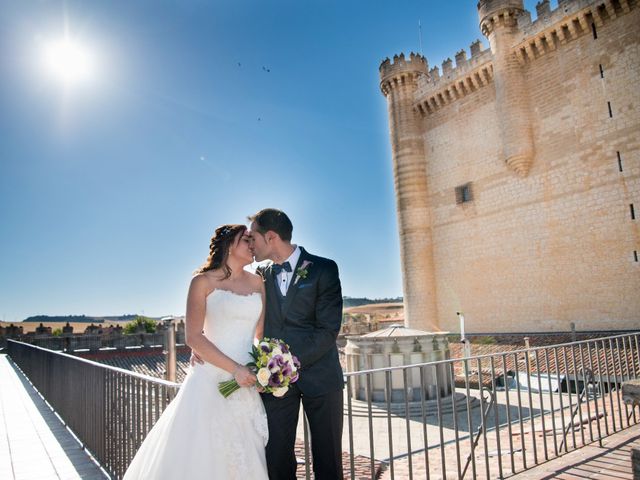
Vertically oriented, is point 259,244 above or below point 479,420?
above

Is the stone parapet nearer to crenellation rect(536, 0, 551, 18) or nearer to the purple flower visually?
crenellation rect(536, 0, 551, 18)

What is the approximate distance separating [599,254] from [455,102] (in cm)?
970

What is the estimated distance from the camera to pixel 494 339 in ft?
62.3

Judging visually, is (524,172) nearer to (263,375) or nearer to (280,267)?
(280,267)

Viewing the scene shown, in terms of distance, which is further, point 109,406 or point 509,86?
point 509,86

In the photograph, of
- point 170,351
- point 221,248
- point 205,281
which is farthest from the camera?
point 170,351

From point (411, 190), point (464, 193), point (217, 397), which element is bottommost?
point (217, 397)

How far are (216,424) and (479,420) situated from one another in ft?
27.1

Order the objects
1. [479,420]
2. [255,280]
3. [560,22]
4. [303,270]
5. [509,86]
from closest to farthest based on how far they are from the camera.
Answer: [303,270] < [255,280] < [479,420] < [560,22] < [509,86]

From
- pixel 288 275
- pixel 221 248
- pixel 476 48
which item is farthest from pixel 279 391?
Answer: pixel 476 48

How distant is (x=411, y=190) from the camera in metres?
23.0

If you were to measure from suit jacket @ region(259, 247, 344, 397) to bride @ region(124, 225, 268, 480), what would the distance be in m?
0.28

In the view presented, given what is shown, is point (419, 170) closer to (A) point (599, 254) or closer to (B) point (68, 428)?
(A) point (599, 254)

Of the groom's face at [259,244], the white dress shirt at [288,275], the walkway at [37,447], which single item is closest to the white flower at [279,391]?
the white dress shirt at [288,275]
